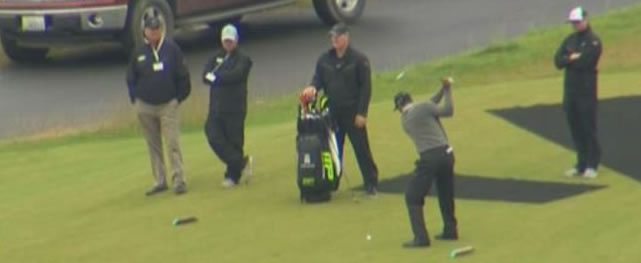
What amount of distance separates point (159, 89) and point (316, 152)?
1.86 metres

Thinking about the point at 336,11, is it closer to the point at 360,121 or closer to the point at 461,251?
the point at 360,121

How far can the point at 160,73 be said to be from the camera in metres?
19.5

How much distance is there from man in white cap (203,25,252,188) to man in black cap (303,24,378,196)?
0.96 meters

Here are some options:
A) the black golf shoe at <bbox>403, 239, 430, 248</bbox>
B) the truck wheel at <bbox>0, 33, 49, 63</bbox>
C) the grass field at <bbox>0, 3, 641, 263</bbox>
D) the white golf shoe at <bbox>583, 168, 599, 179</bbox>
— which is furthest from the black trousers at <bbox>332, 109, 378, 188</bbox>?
the truck wheel at <bbox>0, 33, 49, 63</bbox>

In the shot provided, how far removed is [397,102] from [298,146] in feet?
8.25

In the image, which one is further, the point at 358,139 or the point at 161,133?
the point at 161,133

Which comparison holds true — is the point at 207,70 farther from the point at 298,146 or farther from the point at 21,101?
the point at 21,101

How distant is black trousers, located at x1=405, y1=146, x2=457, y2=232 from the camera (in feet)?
53.9

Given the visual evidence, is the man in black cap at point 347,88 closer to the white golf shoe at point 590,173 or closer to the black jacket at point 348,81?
the black jacket at point 348,81

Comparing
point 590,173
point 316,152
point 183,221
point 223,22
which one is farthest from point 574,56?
point 223,22

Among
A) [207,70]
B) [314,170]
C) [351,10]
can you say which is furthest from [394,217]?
[351,10]

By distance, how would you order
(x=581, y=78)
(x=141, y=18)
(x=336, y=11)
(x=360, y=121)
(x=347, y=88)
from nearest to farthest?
(x=360, y=121) < (x=347, y=88) < (x=581, y=78) < (x=141, y=18) < (x=336, y=11)

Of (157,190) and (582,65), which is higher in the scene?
(582,65)

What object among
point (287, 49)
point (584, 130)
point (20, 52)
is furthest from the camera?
point (287, 49)
